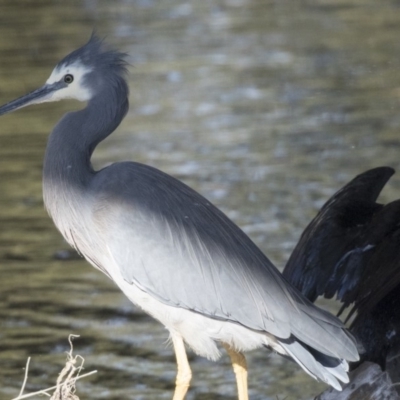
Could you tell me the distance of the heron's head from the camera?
464 centimetres

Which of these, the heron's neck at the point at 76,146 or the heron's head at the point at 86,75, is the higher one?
the heron's head at the point at 86,75

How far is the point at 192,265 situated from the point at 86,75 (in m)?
0.91

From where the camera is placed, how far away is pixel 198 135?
10055 millimetres

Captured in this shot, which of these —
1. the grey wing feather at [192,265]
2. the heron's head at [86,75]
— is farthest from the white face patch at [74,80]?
the grey wing feather at [192,265]

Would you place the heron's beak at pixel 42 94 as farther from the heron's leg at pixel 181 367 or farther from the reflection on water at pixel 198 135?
the reflection on water at pixel 198 135

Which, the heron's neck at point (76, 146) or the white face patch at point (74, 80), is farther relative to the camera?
the white face patch at point (74, 80)

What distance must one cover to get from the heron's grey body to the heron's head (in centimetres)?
5

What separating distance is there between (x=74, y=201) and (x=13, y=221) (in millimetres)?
3980

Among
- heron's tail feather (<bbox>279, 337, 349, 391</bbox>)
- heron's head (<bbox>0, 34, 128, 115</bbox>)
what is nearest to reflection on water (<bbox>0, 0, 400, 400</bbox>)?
heron's tail feather (<bbox>279, 337, 349, 391</bbox>)

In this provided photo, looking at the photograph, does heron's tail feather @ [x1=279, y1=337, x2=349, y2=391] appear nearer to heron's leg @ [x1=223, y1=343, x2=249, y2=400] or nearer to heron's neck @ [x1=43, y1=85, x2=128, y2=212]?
heron's leg @ [x1=223, y1=343, x2=249, y2=400]

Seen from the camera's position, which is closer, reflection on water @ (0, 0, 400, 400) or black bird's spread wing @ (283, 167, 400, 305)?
black bird's spread wing @ (283, 167, 400, 305)

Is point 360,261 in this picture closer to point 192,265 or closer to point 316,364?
point 316,364

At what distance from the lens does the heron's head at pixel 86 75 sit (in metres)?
4.64

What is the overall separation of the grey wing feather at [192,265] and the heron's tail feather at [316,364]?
59 mm
